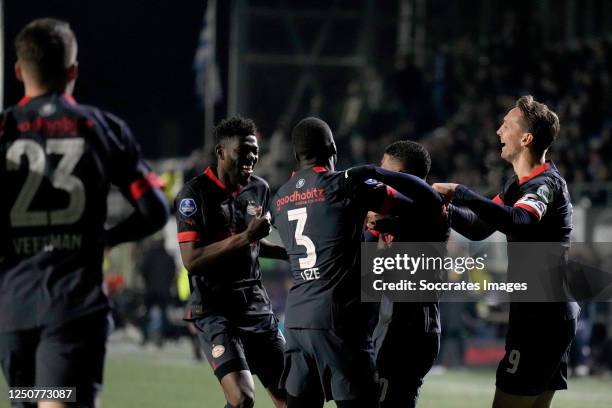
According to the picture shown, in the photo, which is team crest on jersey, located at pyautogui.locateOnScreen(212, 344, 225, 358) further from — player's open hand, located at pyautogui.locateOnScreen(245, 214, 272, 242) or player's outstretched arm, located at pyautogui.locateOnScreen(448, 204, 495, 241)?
player's outstretched arm, located at pyautogui.locateOnScreen(448, 204, 495, 241)

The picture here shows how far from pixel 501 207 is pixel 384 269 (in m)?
0.86

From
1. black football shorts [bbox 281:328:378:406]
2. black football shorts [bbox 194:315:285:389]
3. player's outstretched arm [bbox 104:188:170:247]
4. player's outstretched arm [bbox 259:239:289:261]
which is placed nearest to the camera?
player's outstretched arm [bbox 104:188:170:247]

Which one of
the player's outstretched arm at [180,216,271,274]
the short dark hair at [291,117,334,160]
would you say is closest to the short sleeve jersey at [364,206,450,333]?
the short dark hair at [291,117,334,160]

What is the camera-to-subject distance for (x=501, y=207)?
250 inches

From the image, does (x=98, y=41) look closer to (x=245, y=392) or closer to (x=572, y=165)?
(x=572, y=165)

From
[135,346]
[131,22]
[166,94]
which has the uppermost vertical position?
[131,22]

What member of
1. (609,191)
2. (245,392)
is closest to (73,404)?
(245,392)

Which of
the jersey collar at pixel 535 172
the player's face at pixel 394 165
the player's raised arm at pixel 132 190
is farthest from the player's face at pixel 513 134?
the player's raised arm at pixel 132 190

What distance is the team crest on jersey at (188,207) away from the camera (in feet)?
24.2

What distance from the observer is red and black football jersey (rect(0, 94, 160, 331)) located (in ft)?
16.2

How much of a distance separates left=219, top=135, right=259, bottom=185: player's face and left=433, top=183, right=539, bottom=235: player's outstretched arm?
156cm

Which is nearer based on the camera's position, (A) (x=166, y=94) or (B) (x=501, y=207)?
(B) (x=501, y=207)

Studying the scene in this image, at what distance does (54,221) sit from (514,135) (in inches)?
120

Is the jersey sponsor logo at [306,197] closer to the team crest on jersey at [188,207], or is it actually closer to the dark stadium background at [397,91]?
the team crest on jersey at [188,207]
